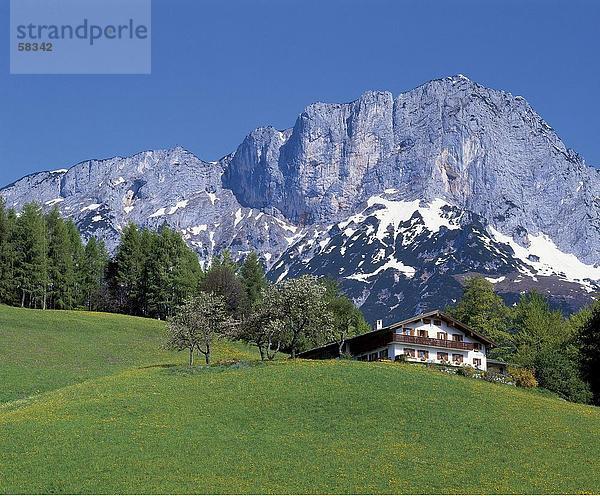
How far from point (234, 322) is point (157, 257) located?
55.7m

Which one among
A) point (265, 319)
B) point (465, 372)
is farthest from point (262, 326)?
point (465, 372)

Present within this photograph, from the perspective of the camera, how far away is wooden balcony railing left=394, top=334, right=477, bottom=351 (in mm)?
98375

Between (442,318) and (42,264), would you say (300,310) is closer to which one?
(442,318)

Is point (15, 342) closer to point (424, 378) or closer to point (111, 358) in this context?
point (111, 358)

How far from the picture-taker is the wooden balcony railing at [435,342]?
323 feet

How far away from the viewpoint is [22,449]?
45.1 m

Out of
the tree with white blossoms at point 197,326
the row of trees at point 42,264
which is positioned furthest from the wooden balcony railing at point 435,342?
the row of trees at point 42,264

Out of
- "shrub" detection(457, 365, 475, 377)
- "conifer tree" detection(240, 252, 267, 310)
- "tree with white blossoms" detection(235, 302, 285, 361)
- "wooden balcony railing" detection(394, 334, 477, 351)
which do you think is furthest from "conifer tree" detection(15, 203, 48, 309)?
"shrub" detection(457, 365, 475, 377)

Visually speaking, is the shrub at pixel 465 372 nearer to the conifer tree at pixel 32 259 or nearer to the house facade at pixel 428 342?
the house facade at pixel 428 342

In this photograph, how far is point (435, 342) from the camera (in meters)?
101

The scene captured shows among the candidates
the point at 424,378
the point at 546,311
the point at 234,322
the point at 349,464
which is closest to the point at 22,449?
the point at 349,464

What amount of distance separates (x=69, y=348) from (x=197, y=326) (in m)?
17.6

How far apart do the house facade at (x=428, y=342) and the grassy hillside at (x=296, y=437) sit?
31084 millimetres

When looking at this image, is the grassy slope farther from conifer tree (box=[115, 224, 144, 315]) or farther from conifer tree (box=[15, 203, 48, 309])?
conifer tree (box=[115, 224, 144, 315])
